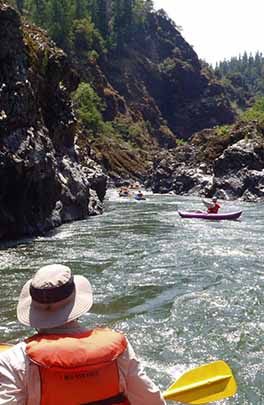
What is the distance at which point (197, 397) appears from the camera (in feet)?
11.9

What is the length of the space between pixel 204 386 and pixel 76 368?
4.47 feet

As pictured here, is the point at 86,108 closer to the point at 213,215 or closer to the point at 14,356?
the point at 213,215

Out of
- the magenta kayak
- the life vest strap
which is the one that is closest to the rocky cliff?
the magenta kayak

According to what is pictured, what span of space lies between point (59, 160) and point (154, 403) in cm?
2139

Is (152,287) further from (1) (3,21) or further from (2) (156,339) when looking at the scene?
(1) (3,21)

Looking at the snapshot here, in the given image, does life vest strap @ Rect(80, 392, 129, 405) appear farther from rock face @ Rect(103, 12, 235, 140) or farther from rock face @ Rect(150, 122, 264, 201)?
rock face @ Rect(103, 12, 235, 140)

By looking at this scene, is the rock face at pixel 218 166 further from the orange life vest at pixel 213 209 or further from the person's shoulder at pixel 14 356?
the person's shoulder at pixel 14 356

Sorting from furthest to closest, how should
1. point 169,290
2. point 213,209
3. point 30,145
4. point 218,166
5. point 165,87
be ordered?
point 165,87
point 218,166
point 213,209
point 30,145
point 169,290

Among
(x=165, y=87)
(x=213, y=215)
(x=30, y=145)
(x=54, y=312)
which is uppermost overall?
(x=165, y=87)

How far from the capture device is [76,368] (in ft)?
8.72

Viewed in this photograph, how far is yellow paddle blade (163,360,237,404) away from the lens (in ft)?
11.8

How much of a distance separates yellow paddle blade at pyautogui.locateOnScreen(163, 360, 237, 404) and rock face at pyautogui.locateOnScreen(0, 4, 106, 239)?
1403cm

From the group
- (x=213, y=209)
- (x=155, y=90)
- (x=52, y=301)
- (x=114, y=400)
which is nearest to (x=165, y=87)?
(x=155, y=90)

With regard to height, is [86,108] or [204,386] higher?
[86,108]
